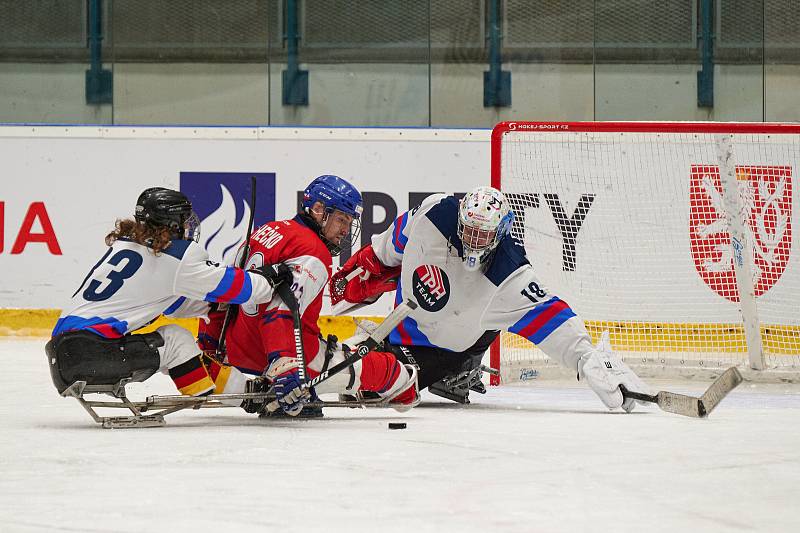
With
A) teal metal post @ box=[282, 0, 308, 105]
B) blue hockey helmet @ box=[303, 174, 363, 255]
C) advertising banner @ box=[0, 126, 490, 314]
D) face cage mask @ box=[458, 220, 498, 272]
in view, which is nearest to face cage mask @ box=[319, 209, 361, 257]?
blue hockey helmet @ box=[303, 174, 363, 255]

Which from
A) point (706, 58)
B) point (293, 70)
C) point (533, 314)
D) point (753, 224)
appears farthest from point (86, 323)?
point (706, 58)

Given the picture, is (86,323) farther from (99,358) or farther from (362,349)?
(362,349)

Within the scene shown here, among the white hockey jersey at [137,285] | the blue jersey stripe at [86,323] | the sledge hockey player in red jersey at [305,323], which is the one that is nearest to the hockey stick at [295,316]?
the sledge hockey player in red jersey at [305,323]

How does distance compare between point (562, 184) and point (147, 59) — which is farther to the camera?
point (147, 59)

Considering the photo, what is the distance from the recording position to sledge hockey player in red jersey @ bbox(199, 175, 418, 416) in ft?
12.5

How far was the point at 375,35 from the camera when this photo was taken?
23.4ft

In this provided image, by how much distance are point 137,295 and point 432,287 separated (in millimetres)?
1247

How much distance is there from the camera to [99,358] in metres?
3.62

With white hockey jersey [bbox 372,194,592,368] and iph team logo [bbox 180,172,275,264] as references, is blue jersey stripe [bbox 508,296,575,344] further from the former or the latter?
iph team logo [bbox 180,172,275,264]

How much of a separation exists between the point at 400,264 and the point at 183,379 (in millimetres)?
1267

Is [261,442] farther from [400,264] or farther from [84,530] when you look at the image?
[400,264]

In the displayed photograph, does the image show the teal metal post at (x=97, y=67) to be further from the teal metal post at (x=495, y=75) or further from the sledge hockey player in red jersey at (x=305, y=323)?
the sledge hockey player in red jersey at (x=305, y=323)

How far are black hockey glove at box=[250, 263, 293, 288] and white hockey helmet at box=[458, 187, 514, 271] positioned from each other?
71 cm

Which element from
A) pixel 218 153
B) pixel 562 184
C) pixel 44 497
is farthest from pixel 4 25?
pixel 44 497
